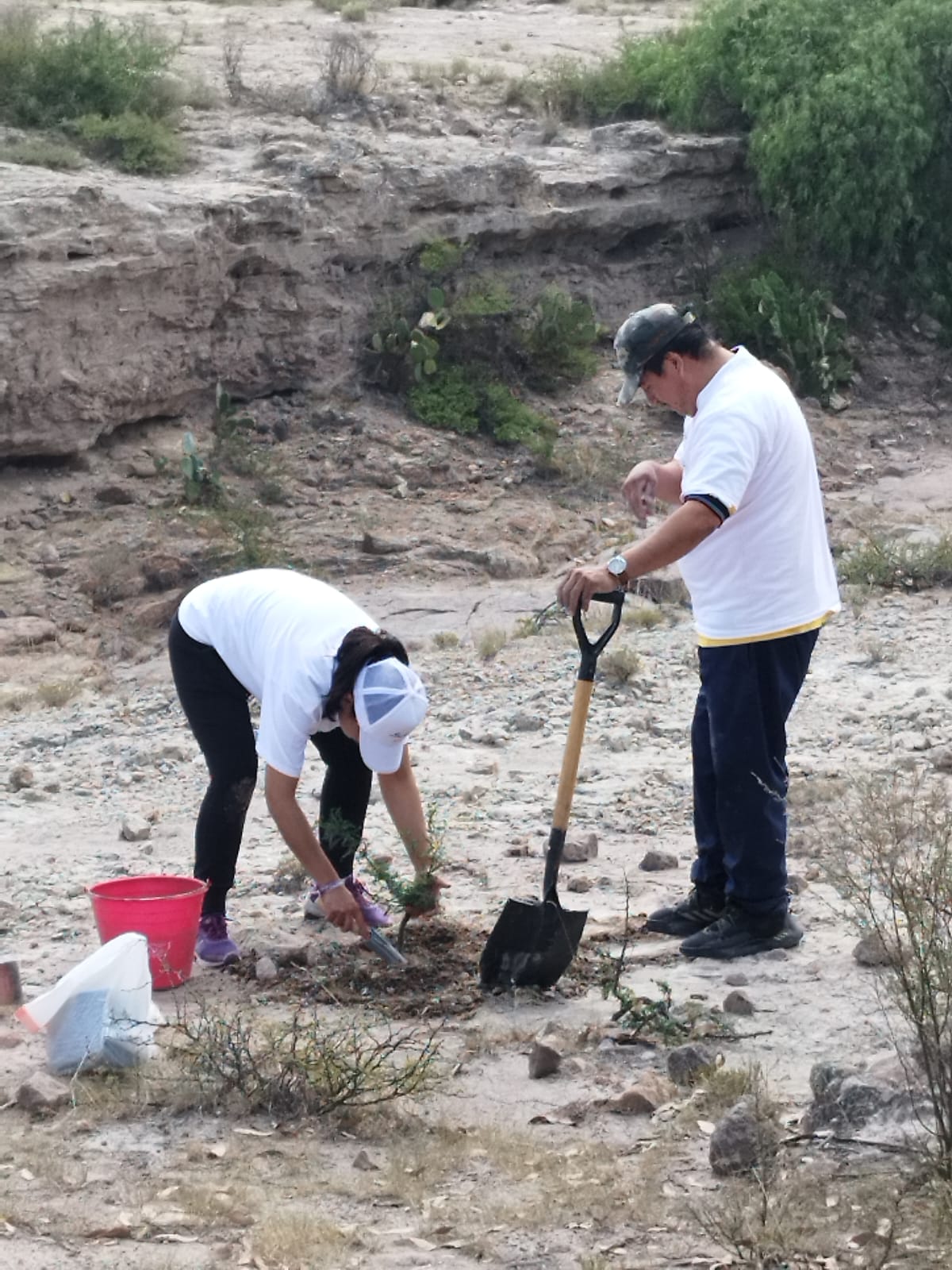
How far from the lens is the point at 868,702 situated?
7.72 meters

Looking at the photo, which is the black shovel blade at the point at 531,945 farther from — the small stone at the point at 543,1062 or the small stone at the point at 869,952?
the small stone at the point at 869,952

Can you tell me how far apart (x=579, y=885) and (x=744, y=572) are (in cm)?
149

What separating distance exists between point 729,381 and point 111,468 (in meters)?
8.37

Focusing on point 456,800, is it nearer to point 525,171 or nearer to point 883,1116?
point 883,1116

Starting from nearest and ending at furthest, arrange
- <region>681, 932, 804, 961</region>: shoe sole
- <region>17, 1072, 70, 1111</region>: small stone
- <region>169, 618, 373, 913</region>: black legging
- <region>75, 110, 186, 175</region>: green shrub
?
<region>17, 1072, 70, 1111</region>: small stone, <region>681, 932, 804, 961</region>: shoe sole, <region>169, 618, 373, 913</region>: black legging, <region>75, 110, 186, 175</region>: green shrub

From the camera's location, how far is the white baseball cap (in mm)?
4242

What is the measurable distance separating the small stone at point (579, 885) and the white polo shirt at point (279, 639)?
47.4 inches

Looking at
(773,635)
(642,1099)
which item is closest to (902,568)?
(773,635)

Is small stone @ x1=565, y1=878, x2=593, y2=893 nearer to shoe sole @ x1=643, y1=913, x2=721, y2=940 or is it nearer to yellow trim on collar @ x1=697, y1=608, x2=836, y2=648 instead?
shoe sole @ x1=643, y1=913, x2=721, y2=940

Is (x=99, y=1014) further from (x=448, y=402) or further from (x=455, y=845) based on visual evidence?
(x=448, y=402)

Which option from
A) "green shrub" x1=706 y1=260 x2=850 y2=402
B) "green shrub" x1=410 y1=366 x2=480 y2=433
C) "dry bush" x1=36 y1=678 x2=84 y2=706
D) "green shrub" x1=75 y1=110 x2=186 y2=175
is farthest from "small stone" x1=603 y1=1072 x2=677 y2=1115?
"green shrub" x1=706 y1=260 x2=850 y2=402

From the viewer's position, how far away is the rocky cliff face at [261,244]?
11.8 meters

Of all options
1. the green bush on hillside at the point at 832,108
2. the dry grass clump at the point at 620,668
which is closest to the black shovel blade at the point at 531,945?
the dry grass clump at the point at 620,668

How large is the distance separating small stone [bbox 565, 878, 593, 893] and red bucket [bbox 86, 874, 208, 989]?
4.38 ft
